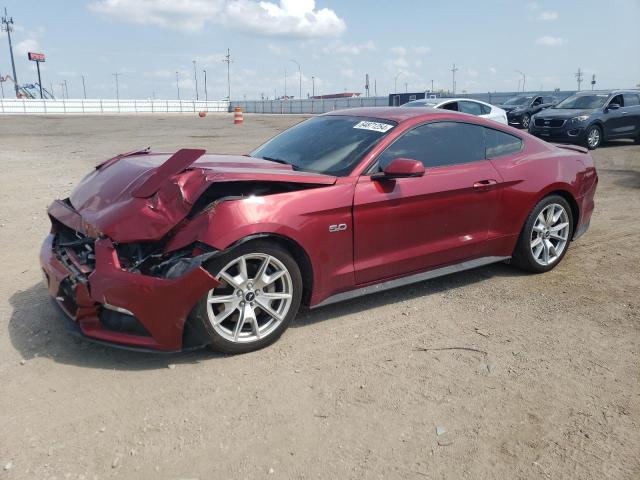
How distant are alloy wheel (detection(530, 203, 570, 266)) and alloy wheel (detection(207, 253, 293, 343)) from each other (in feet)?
8.66

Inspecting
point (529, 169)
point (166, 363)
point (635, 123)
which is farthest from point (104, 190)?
point (635, 123)

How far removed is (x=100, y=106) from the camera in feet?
187

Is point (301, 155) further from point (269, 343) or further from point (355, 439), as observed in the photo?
point (355, 439)

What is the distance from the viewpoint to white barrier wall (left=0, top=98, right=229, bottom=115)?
48.8m

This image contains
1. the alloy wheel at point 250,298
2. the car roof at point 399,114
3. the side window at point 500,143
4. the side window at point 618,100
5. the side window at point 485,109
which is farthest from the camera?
the side window at point 618,100

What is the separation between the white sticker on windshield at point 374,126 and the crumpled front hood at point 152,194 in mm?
775

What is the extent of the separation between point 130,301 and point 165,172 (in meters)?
0.89

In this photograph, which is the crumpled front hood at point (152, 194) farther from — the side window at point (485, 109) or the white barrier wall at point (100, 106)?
the white barrier wall at point (100, 106)

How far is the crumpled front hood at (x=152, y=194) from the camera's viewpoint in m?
3.26

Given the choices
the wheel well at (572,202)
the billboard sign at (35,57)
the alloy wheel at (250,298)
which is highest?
the billboard sign at (35,57)

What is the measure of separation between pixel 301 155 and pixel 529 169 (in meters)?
2.10

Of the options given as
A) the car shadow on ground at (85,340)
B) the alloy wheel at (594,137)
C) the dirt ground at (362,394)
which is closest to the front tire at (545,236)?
the dirt ground at (362,394)

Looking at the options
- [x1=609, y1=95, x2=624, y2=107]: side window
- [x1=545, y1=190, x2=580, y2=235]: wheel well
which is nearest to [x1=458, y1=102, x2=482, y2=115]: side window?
[x1=609, y1=95, x2=624, y2=107]: side window

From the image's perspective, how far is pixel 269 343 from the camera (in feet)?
11.8
